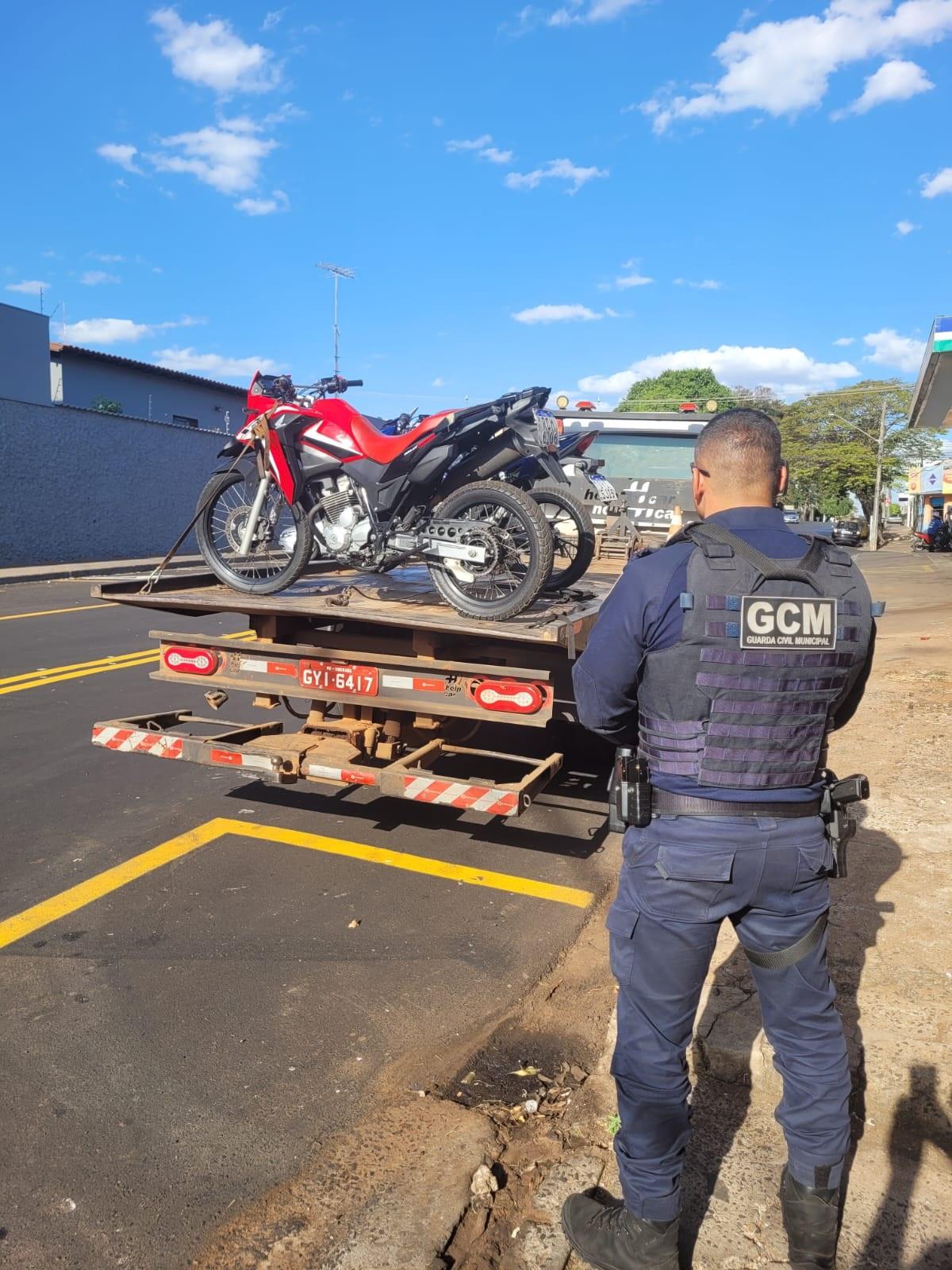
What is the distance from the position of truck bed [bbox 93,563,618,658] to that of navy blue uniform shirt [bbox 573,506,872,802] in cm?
178

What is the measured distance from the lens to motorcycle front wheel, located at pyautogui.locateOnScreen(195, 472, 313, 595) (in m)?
5.93

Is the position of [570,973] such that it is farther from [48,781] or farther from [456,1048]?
[48,781]

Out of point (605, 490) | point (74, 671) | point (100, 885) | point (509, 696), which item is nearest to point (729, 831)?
point (509, 696)

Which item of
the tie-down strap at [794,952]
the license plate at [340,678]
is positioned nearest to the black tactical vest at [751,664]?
the tie-down strap at [794,952]

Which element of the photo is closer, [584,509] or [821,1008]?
[821,1008]

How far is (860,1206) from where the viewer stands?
244cm

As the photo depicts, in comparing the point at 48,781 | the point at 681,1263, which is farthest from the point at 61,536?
the point at 681,1263

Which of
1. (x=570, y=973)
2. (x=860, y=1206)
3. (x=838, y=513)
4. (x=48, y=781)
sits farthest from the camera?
(x=838, y=513)

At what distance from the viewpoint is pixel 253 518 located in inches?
238

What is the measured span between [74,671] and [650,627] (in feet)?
27.2

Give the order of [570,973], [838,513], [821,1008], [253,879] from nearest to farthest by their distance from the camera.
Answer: [821,1008]
[570,973]
[253,879]
[838,513]

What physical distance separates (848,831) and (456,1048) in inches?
66.0

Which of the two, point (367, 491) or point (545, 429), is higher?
point (545, 429)

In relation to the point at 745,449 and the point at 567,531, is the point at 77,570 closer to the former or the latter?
the point at 567,531
